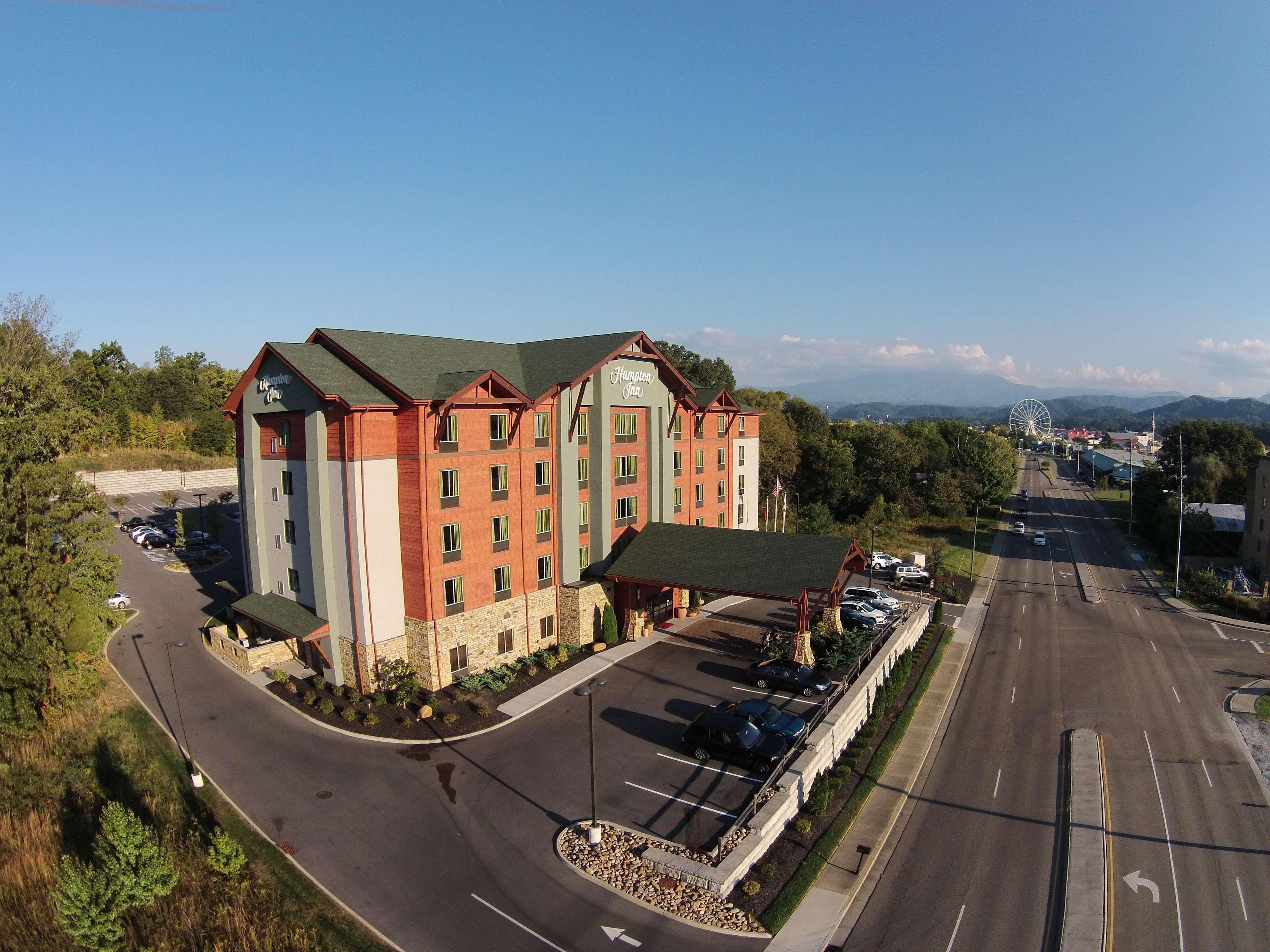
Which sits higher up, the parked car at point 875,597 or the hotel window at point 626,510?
the hotel window at point 626,510

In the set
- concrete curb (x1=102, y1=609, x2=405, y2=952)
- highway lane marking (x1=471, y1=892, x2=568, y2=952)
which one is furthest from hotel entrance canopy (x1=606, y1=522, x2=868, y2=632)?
concrete curb (x1=102, y1=609, x2=405, y2=952)

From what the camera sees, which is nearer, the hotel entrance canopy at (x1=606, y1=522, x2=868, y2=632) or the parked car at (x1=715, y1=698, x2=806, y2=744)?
the parked car at (x1=715, y1=698, x2=806, y2=744)

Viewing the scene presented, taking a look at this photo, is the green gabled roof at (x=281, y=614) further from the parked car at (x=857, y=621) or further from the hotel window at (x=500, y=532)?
the parked car at (x=857, y=621)

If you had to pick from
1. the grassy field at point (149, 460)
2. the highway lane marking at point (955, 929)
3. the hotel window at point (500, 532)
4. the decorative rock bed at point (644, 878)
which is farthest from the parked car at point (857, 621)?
the grassy field at point (149, 460)

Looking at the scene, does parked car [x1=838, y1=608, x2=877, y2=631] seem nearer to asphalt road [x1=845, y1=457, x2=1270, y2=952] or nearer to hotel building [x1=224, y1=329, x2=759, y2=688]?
asphalt road [x1=845, y1=457, x2=1270, y2=952]

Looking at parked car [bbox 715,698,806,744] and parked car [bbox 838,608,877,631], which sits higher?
parked car [bbox 715,698,806,744]

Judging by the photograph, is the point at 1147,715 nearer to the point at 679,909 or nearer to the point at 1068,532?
the point at 679,909

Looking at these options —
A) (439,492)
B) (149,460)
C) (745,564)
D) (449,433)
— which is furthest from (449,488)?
(149,460)
